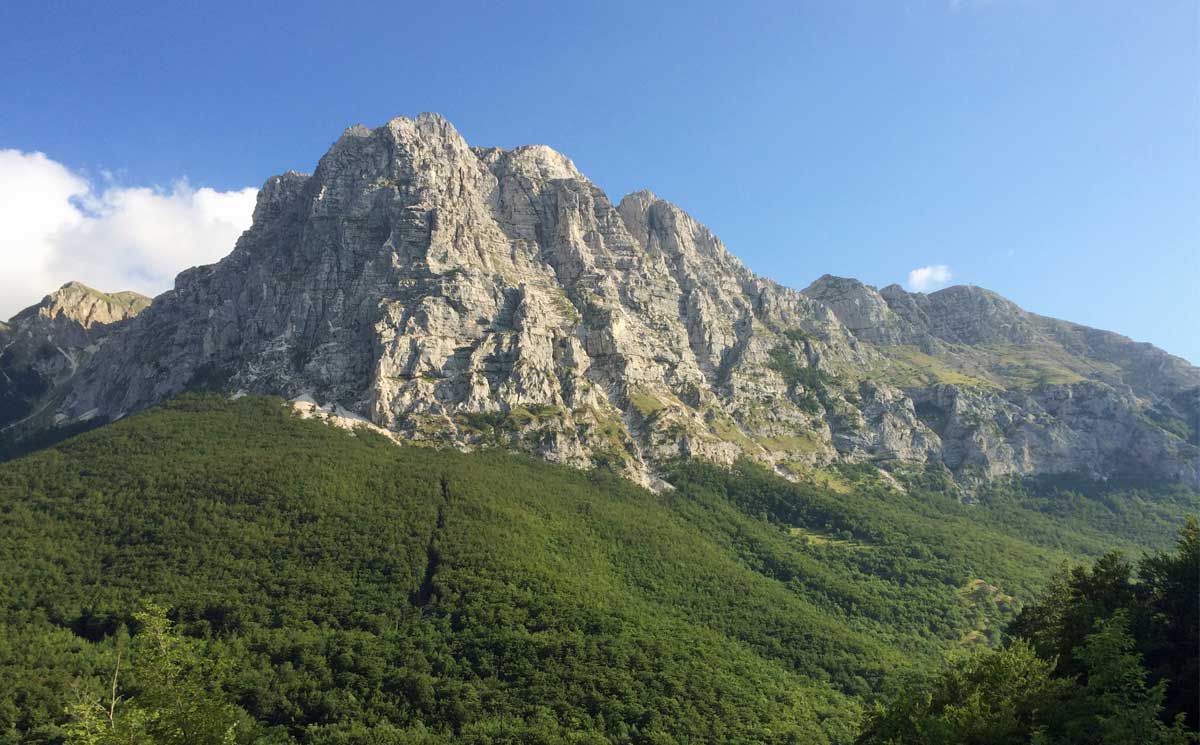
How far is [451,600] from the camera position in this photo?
129 metres

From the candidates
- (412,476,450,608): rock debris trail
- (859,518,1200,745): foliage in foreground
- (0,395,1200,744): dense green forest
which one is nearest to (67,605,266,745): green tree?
(0,395,1200,744): dense green forest

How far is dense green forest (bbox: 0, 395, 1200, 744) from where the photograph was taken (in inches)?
4016

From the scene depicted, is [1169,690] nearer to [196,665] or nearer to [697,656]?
[196,665]

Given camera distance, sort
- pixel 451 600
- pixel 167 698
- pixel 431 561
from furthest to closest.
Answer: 1. pixel 431 561
2. pixel 451 600
3. pixel 167 698

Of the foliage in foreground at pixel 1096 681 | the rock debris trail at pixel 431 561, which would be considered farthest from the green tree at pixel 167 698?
the rock debris trail at pixel 431 561

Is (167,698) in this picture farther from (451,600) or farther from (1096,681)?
(451,600)

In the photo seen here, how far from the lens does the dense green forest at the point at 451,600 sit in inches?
4016

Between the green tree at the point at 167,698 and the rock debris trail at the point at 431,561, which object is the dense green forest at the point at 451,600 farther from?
the green tree at the point at 167,698

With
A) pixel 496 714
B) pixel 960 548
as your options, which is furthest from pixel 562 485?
pixel 960 548

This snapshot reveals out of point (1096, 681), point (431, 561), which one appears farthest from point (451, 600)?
point (1096, 681)

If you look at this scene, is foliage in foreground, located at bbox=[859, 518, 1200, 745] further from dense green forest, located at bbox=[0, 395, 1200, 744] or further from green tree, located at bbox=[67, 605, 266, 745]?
green tree, located at bbox=[67, 605, 266, 745]

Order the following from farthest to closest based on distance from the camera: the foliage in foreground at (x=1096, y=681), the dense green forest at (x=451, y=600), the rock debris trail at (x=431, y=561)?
1. the rock debris trail at (x=431, y=561)
2. the dense green forest at (x=451, y=600)
3. the foliage in foreground at (x=1096, y=681)

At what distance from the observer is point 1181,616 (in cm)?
4419

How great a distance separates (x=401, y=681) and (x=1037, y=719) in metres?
101
